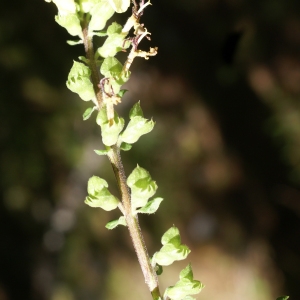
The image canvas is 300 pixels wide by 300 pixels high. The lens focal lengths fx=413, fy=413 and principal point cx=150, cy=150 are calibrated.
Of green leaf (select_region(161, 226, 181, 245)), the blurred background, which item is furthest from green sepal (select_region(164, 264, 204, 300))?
the blurred background

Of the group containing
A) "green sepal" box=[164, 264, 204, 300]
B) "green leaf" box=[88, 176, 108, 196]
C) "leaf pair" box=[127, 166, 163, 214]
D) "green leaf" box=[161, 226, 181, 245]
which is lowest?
"green sepal" box=[164, 264, 204, 300]

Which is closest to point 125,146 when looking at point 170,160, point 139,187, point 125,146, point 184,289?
point 125,146

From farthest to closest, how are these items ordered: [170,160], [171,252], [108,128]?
[170,160], [171,252], [108,128]

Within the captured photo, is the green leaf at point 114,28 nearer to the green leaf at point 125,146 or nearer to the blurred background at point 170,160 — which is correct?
the green leaf at point 125,146

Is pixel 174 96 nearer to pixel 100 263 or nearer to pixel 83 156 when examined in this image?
pixel 83 156

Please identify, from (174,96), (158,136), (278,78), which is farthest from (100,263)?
(278,78)

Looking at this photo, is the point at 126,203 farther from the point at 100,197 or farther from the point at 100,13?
the point at 100,13

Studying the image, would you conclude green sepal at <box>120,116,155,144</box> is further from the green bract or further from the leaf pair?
the green bract
